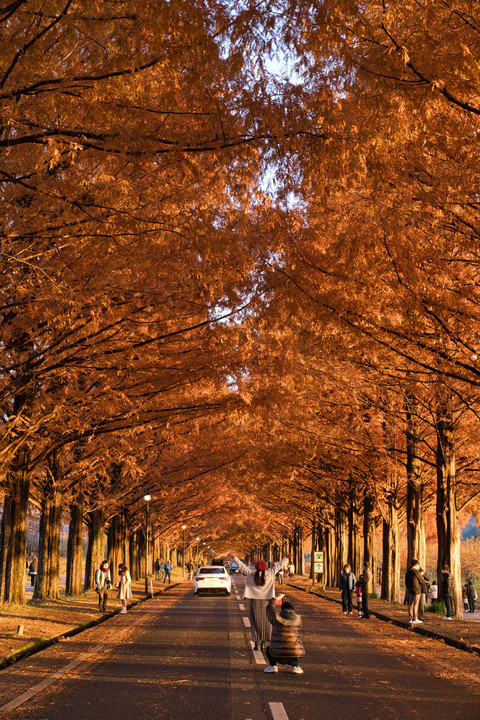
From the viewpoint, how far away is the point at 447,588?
69.3 feet

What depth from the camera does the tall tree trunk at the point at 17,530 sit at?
63.5 ft

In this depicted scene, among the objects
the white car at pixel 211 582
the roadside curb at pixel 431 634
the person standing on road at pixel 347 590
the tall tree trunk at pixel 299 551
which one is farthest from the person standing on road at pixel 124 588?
the tall tree trunk at pixel 299 551

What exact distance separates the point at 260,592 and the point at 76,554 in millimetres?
16183

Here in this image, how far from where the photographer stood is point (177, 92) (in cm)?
790

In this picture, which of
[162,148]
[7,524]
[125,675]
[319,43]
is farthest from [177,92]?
[7,524]

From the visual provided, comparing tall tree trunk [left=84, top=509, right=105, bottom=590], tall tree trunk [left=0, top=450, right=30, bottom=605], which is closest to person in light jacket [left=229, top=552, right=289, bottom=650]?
tall tree trunk [left=0, top=450, right=30, bottom=605]

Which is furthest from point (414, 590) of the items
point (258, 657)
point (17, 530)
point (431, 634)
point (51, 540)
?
point (51, 540)

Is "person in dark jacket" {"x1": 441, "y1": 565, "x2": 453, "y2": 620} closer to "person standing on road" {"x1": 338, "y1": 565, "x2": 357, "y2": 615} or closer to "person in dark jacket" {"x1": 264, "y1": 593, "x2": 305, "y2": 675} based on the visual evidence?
"person standing on road" {"x1": 338, "y1": 565, "x2": 357, "y2": 615}

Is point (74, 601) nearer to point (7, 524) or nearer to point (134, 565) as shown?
point (7, 524)

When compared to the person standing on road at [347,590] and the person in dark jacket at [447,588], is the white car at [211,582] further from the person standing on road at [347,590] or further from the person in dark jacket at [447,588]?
the person in dark jacket at [447,588]

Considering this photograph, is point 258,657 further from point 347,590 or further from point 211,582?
point 211,582

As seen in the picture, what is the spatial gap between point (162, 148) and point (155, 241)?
2815 mm

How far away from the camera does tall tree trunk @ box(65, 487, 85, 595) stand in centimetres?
2647

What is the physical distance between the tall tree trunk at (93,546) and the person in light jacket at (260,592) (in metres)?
20.5
